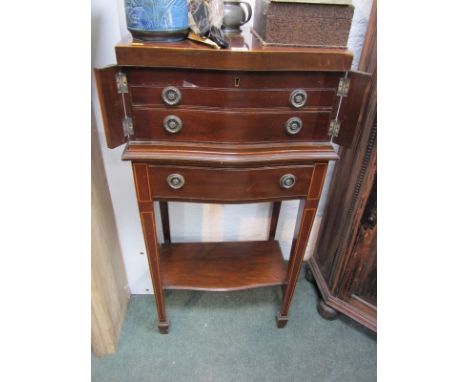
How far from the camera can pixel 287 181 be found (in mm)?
827

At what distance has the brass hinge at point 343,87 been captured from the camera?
0.74m

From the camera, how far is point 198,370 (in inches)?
43.7

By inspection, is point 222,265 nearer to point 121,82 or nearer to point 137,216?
point 137,216

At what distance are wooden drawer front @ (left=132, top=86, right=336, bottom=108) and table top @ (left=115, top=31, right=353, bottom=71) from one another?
0.06 meters

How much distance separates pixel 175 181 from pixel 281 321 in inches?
30.2

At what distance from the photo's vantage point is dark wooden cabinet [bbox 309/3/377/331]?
0.94m

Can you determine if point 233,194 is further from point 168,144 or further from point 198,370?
point 198,370

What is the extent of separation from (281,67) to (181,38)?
234 millimetres

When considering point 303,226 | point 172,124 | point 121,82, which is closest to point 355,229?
point 303,226

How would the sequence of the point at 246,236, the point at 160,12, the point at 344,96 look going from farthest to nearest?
the point at 246,236 → the point at 344,96 → the point at 160,12

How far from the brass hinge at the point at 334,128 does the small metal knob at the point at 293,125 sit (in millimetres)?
86

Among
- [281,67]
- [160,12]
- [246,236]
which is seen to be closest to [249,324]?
[246,236]

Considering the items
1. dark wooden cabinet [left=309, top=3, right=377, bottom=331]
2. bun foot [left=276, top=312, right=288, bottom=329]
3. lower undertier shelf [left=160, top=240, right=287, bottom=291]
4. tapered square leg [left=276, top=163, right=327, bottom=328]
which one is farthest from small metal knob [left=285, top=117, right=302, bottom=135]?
bun foot [left=276, top=312, right=288, bottom=329]

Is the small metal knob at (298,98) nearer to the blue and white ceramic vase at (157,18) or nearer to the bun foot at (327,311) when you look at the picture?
the blue and white ceramic vase at (157,18)
